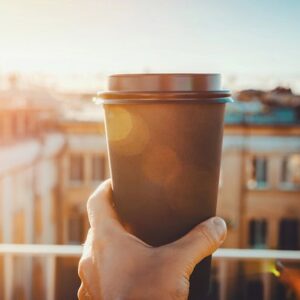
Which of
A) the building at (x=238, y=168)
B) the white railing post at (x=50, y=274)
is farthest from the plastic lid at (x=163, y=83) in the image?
the building at (x=238, y=168)

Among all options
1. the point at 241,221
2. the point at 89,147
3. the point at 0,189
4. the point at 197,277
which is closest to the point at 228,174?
the point at 241,221

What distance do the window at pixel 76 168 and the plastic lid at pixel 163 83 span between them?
18385 millimetres

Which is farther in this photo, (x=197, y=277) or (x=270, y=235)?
(x=270, y=235)

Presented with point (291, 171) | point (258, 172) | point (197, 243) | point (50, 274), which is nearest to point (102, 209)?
point (197, 243)

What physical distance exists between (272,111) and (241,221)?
14.2ft

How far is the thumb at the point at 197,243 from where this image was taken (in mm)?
1139

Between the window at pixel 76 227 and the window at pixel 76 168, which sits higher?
the window at pixel 76 168

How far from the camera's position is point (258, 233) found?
19.1 meters

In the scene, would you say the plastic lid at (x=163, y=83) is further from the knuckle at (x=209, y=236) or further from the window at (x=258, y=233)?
the window at (x=258, y=233)

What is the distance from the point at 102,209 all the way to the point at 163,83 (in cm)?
36

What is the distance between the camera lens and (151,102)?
3.70 feet

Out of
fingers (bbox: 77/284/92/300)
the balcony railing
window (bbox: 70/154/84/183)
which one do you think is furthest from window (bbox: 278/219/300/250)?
fingers (bbox: 77/284/92/300)

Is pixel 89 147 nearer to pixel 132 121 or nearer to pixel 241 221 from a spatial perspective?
pixel 241 221

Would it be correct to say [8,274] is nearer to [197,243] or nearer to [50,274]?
[50,274]
